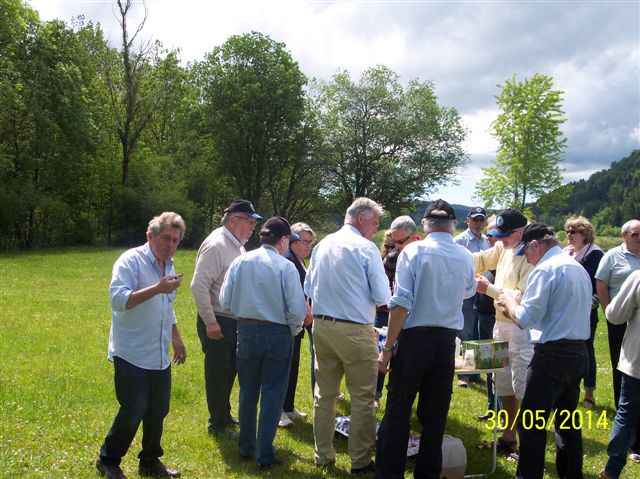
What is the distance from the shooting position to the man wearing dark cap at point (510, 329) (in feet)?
17.7

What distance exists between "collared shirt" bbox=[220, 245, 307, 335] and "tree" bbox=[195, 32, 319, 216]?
32.6 m

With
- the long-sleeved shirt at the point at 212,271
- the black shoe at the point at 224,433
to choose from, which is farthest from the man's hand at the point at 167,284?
the black shoe at the point at 224,433

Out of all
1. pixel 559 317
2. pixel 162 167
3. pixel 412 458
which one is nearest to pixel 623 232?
pixel 559 317

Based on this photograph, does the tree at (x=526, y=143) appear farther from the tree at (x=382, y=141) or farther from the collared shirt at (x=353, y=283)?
the collared shirt at (x=353, y=283)

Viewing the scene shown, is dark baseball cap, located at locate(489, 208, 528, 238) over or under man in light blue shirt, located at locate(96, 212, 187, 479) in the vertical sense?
over

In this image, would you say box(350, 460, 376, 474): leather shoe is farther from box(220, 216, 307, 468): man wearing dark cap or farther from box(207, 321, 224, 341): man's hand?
box(207, 321, 224, 341): man's hand

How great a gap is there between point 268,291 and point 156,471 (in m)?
1.82

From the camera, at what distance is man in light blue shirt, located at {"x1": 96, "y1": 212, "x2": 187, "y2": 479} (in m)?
4.38

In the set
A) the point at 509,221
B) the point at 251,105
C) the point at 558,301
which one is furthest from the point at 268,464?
the point at 251,105

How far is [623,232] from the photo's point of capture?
6.09m

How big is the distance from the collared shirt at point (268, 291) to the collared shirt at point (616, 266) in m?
3.60

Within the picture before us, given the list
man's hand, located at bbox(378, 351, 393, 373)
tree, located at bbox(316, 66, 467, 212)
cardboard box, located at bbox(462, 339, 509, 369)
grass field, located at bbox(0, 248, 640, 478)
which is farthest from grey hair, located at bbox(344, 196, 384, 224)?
tree, located at bbox(316, 66, 467, 212)

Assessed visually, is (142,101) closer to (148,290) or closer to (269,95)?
(269,95)

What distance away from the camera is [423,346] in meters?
4.45
